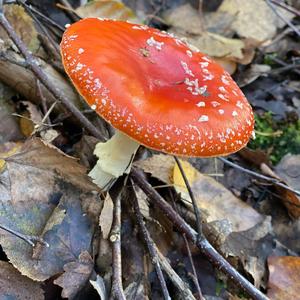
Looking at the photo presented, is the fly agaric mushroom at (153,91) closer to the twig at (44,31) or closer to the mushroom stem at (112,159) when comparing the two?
the mushroom stem at (112,159)

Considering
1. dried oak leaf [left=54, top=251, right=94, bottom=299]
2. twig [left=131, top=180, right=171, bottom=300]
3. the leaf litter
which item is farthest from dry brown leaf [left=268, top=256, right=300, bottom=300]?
dried oak leaf [left=54, top=251, right=94, bottom=299]

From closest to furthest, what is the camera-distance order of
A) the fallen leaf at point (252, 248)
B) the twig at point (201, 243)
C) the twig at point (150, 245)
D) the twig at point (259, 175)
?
the twig at point (150, 245), the twig at point (201, 243), the fallen leaf at point (252, 248), the twig at point (259, 175)

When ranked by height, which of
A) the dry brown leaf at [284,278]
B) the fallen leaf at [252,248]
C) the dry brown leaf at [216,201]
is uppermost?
the dry brown leaf at [216,201]

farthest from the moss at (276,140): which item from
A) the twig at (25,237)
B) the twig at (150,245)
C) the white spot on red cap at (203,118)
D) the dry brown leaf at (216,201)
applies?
the twig at (25,237)

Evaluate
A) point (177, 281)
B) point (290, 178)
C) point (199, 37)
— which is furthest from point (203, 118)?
point (199, 37)

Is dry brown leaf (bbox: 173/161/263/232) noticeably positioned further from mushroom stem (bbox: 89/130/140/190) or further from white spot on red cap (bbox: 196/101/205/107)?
white spot on red cap (bbox: 196/101/205/107)

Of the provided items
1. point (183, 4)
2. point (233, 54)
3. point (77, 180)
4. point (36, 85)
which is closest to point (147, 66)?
point (77, 180)

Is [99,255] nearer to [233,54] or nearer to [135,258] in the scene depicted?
[135,258]
